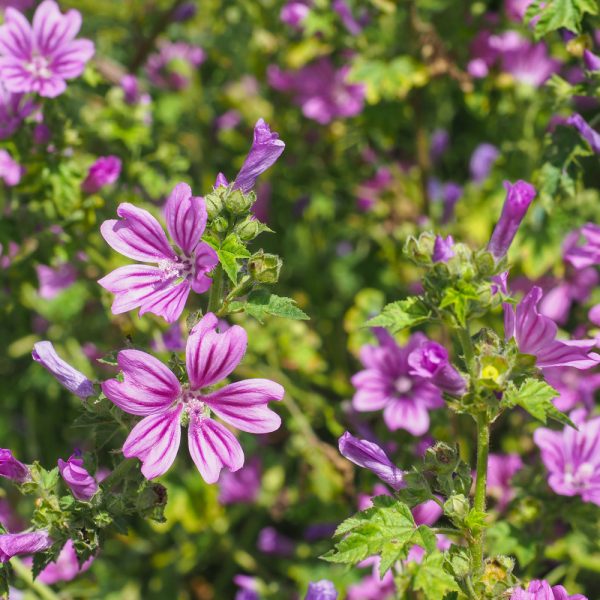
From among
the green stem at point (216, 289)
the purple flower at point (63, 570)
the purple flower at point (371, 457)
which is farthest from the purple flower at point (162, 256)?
the purple flower at point (63, 570)

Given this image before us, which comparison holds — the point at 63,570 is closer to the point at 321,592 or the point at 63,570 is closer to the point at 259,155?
the point at 321,592

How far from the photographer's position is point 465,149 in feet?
12.2

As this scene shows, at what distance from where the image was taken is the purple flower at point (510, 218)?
5.62ft

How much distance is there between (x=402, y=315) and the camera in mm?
1624

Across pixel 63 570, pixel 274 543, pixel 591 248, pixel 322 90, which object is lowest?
pixel 274 543

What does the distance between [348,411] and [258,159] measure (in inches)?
49.2

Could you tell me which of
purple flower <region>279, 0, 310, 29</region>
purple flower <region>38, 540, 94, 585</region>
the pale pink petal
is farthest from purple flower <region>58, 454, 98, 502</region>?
purple flower <region>279, 0, 310, 29</region>

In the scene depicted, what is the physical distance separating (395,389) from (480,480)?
0.94 meters

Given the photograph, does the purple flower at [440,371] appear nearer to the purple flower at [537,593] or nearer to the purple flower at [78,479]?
the purple flower at [537,593]

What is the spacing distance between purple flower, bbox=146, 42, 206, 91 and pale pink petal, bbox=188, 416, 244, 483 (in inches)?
91.8

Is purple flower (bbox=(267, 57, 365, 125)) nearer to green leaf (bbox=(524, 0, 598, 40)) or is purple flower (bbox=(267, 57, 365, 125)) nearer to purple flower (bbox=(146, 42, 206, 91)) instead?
purple flower (bbox=(146, 42, 206, 91))

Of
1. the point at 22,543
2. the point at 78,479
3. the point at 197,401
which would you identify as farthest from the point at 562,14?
the point at 22,543

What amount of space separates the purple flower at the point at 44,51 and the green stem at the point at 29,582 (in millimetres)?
1124

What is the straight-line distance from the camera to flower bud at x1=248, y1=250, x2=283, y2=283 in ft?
5.39
